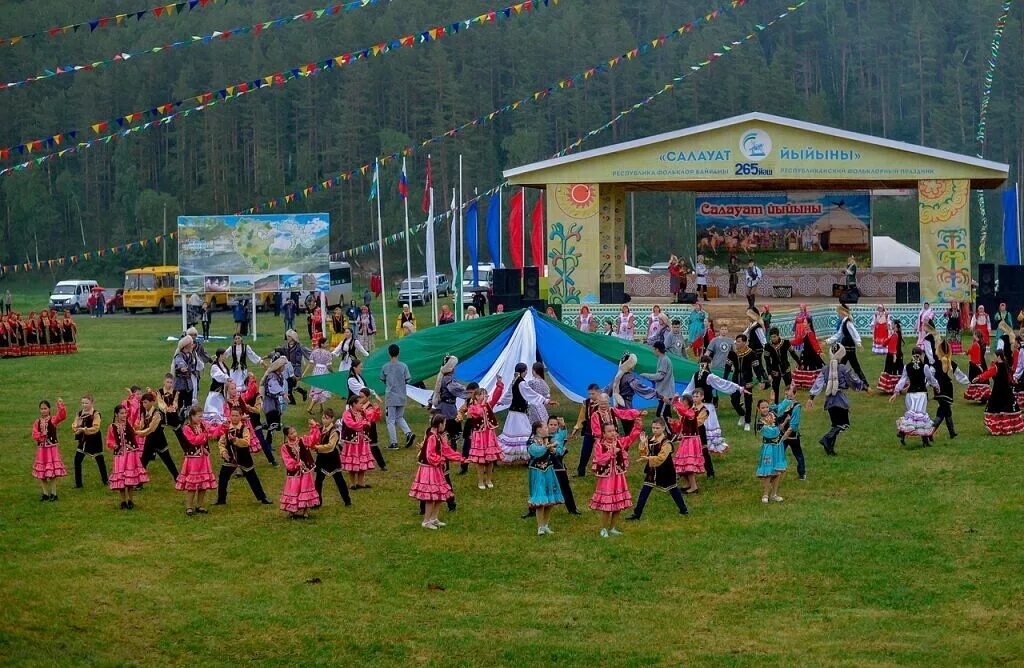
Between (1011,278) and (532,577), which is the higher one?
(1011,278)

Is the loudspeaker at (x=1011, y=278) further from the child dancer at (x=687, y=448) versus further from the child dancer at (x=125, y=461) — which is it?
the child dancer at (x=125, y=461)

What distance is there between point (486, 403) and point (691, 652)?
809 centimetres

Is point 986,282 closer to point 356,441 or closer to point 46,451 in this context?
point 356,441

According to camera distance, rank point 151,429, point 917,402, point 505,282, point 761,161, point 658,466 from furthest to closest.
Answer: point 505,282
point 761,161
point 917,402
point 151,429
point 658,466

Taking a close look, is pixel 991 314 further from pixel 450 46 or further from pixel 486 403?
pixel 450 46

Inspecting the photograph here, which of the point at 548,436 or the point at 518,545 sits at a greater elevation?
the point at 548,436

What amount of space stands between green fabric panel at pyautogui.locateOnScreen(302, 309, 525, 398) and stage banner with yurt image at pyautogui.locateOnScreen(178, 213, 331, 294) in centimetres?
1863

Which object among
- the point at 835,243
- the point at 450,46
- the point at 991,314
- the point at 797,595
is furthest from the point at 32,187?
the point at 797,595

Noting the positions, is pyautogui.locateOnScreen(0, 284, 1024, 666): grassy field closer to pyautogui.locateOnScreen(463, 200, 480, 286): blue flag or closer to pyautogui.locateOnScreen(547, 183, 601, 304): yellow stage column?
pyautogui.locateOnScreen(463, 200, 480, 286): blue flag

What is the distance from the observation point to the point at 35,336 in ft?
139

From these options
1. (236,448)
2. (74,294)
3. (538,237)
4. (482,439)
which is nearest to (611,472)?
(482,439)

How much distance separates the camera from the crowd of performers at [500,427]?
17.2 m

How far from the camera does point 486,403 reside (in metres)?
20.2

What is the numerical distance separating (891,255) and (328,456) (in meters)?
46.3
